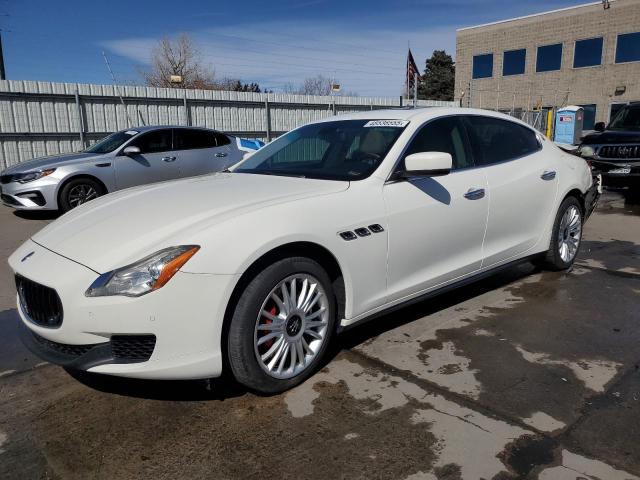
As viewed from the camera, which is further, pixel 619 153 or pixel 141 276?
pixel 619 153

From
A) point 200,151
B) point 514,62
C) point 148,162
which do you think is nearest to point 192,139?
point 200,151

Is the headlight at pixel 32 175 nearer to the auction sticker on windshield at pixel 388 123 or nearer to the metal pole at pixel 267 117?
the auction sticker on windshield at pixel 388 123

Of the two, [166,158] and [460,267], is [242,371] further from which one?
[166,158]

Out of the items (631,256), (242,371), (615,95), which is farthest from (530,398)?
(615,95)

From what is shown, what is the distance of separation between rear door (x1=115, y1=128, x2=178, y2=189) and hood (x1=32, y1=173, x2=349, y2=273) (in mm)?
5674

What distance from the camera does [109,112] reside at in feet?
44.7

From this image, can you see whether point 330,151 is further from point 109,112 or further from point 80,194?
point 109,112

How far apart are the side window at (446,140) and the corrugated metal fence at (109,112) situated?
11320mm

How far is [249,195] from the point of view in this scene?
3162 millimetres

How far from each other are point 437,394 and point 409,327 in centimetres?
99

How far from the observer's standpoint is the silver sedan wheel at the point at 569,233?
200 inches

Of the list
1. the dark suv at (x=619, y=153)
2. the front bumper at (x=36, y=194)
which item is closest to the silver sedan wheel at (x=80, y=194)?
the front bumper at (x=36, y=194)

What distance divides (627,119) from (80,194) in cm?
1019

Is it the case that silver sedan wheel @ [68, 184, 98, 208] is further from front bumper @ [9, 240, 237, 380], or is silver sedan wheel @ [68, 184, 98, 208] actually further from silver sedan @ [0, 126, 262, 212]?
front bumper @ [9, 240, 237, 380]
